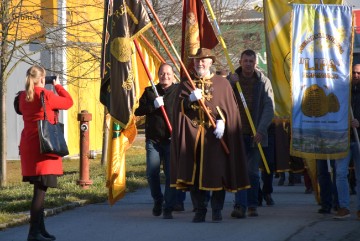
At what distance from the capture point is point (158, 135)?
39.5 ft

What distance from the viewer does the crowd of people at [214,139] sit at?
11.3 m

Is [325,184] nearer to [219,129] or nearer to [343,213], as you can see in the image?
[343,213]

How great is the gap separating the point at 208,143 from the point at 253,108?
1.19 metres

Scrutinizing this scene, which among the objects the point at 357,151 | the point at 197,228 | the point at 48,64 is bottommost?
the point at 197,228

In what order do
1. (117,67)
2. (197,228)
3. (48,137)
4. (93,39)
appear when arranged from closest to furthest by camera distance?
(48,137) → (197,228) → (117,67) → (93,39)

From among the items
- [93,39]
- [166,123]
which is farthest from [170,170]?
[93,39]

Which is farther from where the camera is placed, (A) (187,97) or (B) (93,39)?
(B) (93,39)

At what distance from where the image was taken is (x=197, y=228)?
10812 mm

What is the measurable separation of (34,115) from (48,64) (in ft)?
41.6

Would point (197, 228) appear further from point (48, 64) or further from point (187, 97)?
point (48, 64)

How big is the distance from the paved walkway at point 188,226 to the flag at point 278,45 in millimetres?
1525

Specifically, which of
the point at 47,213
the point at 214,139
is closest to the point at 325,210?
the point at 214,139

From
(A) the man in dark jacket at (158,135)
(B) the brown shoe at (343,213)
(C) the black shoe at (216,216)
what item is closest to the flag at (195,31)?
(A) the man in dark jacket at (158,135)

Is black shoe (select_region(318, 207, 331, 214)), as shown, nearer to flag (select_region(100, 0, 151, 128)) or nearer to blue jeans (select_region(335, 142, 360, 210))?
blue jeans (select_region(335, 142, 360, 210))
